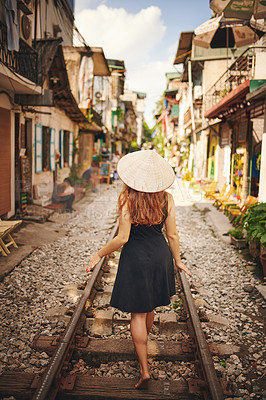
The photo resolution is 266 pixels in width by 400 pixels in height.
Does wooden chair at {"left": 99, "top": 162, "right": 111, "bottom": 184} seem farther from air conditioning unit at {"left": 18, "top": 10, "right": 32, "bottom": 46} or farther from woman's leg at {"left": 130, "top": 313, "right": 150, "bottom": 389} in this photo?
woman's leg at {"left": 130, "top": 313, "right": 150, "bottom": 389}

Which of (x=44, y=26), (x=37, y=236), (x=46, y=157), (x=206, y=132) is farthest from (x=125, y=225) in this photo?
(x=206, y=132)

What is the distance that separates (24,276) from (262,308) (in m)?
3.66

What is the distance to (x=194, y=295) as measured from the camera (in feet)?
17.2

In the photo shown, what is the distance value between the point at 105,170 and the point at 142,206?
20226 mm

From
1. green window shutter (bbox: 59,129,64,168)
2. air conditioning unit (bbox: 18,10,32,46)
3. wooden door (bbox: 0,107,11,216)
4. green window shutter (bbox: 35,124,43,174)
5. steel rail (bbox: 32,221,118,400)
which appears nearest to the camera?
steel rail (bbox: 32,221,118,400)

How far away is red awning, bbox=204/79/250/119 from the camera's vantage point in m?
10.4

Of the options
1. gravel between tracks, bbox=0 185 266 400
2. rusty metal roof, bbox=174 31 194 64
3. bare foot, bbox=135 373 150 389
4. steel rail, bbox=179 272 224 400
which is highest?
rusty metal roof, bbox=174 31 194 64

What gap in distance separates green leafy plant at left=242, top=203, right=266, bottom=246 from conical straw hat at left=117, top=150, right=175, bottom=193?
322cm

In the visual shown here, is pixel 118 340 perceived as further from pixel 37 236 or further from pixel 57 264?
pixel 37 236

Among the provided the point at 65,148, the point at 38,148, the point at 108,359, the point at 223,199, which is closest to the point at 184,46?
the point at 65,148

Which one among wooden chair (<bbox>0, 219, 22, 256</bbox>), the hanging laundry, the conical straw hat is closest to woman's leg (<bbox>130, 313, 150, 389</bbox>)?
the conical straw hat

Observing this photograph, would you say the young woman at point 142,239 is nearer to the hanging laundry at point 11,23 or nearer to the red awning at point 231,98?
the hanging laundry at point 11,23

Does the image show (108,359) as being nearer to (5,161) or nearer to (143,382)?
(143,382)

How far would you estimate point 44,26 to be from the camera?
12.8 metres
